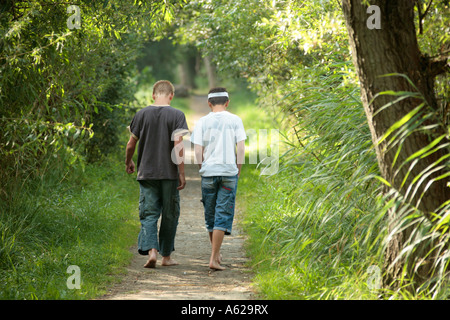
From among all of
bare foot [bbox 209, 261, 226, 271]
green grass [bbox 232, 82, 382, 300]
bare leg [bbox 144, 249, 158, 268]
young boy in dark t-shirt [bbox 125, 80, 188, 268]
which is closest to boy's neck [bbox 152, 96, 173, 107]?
young boy in dark t-shirt [bbox 125, 80, 188, 268]

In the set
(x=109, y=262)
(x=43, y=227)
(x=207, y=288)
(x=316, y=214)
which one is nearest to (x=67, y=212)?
(x=43, y=227)

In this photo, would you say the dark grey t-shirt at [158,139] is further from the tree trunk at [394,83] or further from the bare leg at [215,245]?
the tree trunk at [394,83]

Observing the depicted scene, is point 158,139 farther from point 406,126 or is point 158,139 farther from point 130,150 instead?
point 406,126

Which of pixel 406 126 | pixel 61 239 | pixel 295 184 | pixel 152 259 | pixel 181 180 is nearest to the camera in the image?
pixel 406 126

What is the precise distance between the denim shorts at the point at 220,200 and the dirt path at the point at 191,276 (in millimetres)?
536

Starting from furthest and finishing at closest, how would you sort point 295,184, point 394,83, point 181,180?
point 181,180
point 295,184
point 394,83

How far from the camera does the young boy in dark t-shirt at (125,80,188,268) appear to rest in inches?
271

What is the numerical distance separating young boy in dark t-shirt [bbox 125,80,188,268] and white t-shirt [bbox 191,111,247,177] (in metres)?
0.23

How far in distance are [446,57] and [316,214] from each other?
5.77 ft

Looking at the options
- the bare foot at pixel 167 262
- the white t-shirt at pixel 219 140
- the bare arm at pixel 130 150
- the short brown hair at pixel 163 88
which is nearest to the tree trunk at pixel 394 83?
the white t-shirt at pixel 219 140

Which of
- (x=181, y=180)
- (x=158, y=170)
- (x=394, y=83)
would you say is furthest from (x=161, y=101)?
(x=394, y=83)

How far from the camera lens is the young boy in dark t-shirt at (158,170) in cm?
688

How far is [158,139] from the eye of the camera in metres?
6.91

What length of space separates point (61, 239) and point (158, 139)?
1747 millimetres
